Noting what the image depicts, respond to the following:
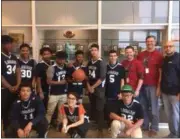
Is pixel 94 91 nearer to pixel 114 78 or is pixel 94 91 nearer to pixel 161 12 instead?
pixel 114 78

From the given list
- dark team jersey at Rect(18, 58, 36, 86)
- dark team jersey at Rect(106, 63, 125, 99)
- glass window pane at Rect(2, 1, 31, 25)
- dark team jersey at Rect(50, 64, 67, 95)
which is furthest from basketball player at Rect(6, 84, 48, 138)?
glass window pane at Rect(2, 1, 31, 25)

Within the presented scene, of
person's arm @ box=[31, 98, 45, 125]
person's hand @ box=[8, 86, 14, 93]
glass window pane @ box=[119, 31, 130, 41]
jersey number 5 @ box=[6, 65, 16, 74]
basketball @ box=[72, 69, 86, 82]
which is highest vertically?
glass window pane @ box=[119, 31, 130, 41]

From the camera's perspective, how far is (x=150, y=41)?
427 cm

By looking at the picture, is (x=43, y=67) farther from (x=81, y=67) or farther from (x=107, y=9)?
(x=107, y=9)

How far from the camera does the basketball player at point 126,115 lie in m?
3.78

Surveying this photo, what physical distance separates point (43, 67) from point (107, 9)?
2.07 metres

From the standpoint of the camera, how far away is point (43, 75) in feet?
15.2

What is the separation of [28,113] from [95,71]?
1.33 metres

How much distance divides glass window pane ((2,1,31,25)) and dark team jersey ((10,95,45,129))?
241cm

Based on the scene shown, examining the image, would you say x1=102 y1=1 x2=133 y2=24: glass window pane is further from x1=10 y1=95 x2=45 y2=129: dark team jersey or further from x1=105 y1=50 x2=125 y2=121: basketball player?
x1=10 y1=95 x2=45 y2=129: dark team jersey

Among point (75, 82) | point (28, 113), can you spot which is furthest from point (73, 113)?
point (75, 82)

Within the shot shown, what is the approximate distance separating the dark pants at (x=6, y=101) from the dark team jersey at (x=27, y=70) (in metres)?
0.32

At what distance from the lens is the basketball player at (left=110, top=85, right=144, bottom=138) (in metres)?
3.78

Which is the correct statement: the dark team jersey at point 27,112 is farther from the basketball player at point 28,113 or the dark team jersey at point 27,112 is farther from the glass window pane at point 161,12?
the glass window pane at point 161,12
